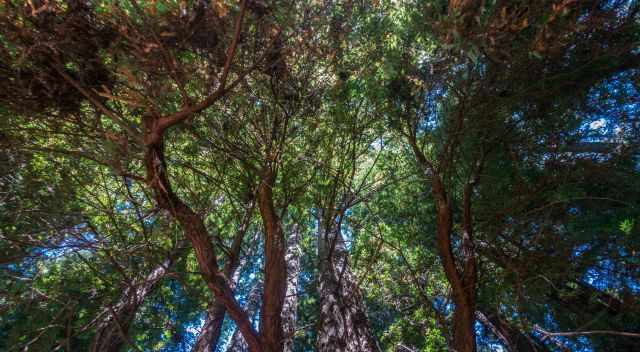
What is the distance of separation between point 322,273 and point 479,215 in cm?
215

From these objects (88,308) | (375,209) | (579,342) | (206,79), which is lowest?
(579,342)

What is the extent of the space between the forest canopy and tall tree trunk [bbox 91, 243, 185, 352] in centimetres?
10

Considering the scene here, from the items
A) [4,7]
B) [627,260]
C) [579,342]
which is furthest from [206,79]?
[579,342]

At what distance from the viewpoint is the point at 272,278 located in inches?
116

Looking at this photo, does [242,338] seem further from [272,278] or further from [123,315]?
[272,278]

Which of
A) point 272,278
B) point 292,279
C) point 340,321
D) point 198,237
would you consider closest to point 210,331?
point 292,279

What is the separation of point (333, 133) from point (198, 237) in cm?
198

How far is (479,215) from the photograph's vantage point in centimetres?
458

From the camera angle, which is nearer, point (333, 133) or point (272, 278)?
point (272, 278)

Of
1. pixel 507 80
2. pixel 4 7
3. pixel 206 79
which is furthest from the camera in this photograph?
pixel 507 80

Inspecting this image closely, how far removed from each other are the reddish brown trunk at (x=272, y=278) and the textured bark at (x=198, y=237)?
0.68ft

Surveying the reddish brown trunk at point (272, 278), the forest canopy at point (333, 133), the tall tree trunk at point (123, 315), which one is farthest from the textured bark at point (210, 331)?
the reddish brown trunk at point (272, 278)

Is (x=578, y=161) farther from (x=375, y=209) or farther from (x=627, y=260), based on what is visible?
(x=375, y=209)

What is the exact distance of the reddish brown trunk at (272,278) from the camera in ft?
8.44
